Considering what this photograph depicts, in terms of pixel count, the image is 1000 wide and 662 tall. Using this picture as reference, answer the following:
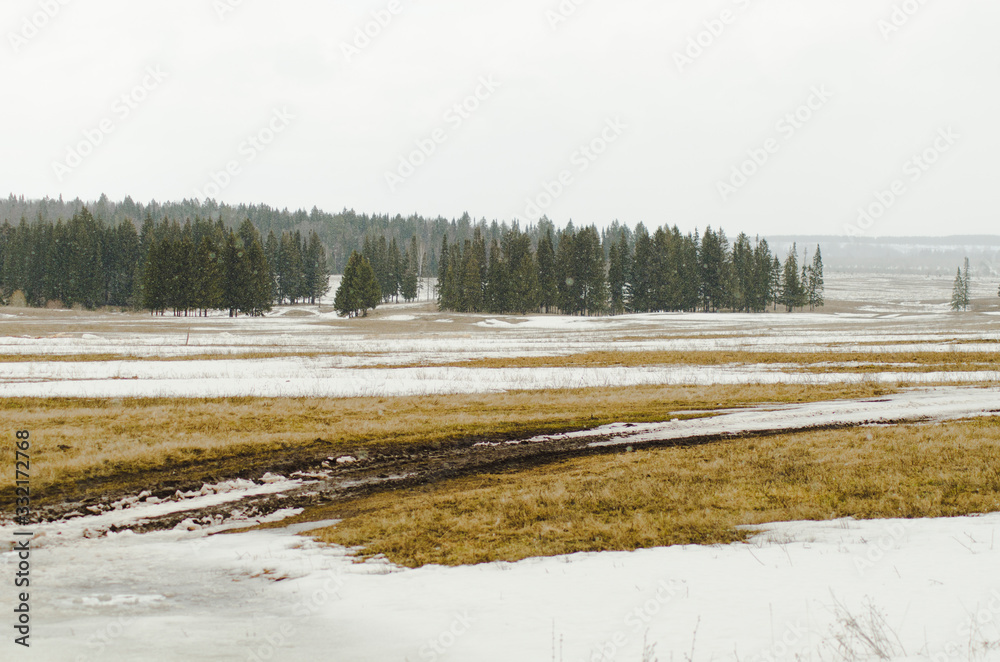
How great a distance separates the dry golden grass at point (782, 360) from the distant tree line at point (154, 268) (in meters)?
63.4

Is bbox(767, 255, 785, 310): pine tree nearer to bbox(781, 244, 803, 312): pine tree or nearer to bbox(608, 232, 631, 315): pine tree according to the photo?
bbox(781, 244, 803, 312): pine tree

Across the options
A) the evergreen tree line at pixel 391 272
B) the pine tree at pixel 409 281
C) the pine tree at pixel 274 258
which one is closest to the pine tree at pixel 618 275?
the pine tree at pixel 409 281

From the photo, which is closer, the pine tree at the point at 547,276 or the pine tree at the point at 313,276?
the pine tree at the point at 547,276

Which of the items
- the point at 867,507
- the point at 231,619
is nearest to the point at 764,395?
the point at 867,507

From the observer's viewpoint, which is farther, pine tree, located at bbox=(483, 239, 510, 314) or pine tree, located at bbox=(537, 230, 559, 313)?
pine tree, located at bbox=(537, 230, 559, 313)

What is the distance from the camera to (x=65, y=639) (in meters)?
6.21

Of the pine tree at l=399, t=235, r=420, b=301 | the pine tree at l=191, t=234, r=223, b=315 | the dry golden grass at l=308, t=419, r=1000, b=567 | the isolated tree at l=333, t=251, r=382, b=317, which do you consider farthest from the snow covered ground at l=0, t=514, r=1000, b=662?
the pine tree at l=399, t=235, r=420, b=301

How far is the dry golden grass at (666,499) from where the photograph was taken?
8.93 metres

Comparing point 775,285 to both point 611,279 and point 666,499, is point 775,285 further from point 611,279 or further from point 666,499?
point 666,499

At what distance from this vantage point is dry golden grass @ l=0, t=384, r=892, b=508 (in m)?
13.5

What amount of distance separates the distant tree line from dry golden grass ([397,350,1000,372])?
63450mm

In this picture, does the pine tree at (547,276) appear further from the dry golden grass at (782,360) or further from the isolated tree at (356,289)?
the dry golden grass at (782,360)

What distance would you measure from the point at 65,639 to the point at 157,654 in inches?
41.6

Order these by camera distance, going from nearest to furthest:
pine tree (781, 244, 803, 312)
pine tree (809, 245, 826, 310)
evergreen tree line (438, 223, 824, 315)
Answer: evergreen tree line (438, 223, 824, 315)
pine tree (781, 244, 803, 312)
pine tree (809, 245, 826, 310)
